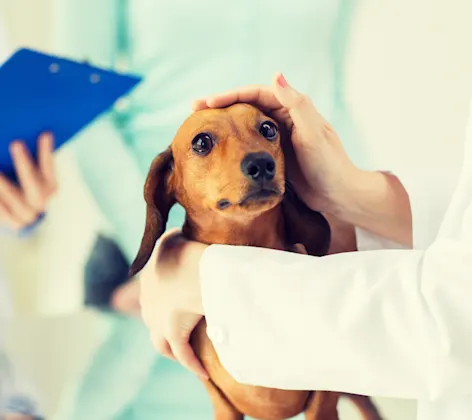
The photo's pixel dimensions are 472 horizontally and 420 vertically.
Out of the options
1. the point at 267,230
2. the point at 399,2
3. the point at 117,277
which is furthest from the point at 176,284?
the point at 399,2

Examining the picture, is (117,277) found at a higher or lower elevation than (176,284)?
lower

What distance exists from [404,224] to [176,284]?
0.32 meters

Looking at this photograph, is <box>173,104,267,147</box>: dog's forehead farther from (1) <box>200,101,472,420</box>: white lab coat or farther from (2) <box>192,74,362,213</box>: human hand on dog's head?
(1) <box>200,101,472,420</box>: white lab coat

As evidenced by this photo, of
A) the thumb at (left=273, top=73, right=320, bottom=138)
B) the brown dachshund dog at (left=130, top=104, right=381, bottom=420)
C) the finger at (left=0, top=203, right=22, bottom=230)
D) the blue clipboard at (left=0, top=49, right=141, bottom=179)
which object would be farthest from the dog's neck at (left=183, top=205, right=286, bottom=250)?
the finger at (left=0, top=203, right=22, bottom=230)

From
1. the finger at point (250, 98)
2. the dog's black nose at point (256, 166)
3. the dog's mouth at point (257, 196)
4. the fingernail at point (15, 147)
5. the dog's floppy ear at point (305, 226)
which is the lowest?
the dog's floppy ear at point (305, 226)

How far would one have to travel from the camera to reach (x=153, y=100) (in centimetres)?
90

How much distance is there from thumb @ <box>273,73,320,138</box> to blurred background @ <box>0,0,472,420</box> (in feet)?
0.51

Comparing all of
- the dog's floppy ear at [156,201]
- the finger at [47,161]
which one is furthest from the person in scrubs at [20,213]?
the dog's floppy ear at [156,201]

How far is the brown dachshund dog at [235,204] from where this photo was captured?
2.07 feet

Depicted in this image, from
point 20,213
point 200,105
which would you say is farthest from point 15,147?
point 200,105

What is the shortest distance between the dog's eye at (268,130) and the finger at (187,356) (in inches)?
10.5

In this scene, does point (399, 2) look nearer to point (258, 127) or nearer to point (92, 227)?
point (258, 127)

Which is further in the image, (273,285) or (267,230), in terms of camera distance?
(267,230)

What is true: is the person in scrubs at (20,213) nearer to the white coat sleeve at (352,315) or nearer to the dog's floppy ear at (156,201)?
the dog's floppy ear at (156,201)
